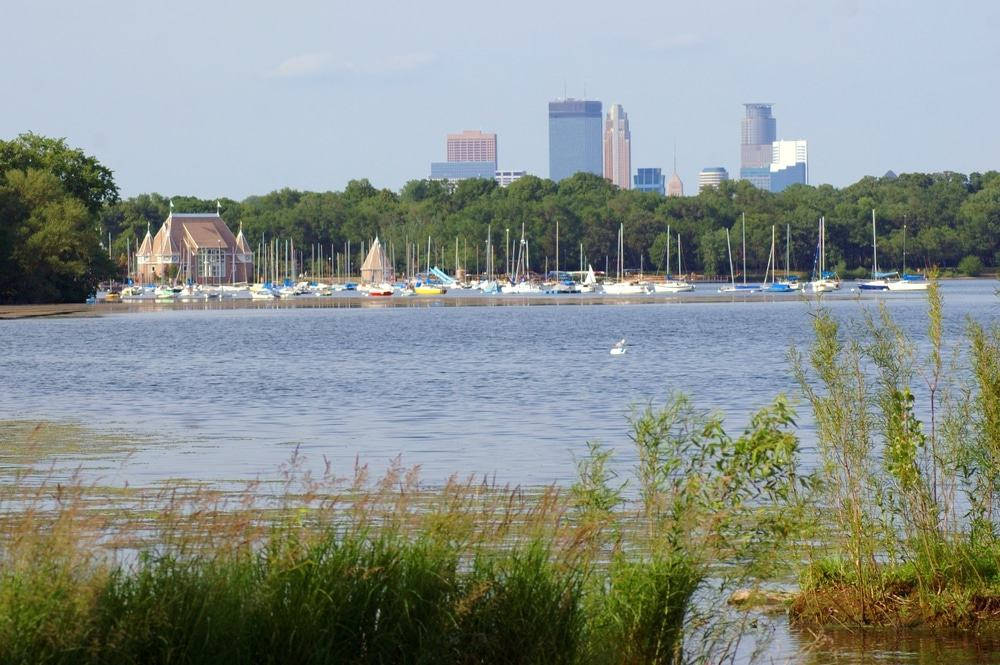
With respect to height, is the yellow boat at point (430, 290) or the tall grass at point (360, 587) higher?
the tall grass at point (360, 587)

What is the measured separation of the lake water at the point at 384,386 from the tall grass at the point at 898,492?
31.4 inches

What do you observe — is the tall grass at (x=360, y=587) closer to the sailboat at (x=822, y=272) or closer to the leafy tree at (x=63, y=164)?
the leafy tree at (x=63, y=164)

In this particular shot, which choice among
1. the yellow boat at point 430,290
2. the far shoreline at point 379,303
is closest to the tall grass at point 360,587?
the far shoreline at point 379,303

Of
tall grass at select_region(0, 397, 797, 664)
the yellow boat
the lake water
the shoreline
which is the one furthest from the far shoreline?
tall grass at select_region(0, 397, 797, 664)

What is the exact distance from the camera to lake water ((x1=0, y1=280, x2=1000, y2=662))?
2645 cm

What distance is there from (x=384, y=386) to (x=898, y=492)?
32225 mm

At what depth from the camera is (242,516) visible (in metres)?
9.44

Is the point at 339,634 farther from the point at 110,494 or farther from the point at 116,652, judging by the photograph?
the point at 110,494

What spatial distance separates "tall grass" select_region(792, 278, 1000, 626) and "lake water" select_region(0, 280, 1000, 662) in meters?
0.80

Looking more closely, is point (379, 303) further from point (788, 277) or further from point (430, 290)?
point (788, 277)

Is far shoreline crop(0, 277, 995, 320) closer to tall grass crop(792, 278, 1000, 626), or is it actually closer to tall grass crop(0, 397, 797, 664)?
tall grass crop(792, 278, 1000, 626)

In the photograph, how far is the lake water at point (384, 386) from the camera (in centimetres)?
2645

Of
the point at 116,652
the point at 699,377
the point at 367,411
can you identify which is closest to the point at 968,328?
the point at 116,652

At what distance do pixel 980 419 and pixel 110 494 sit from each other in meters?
10.5
